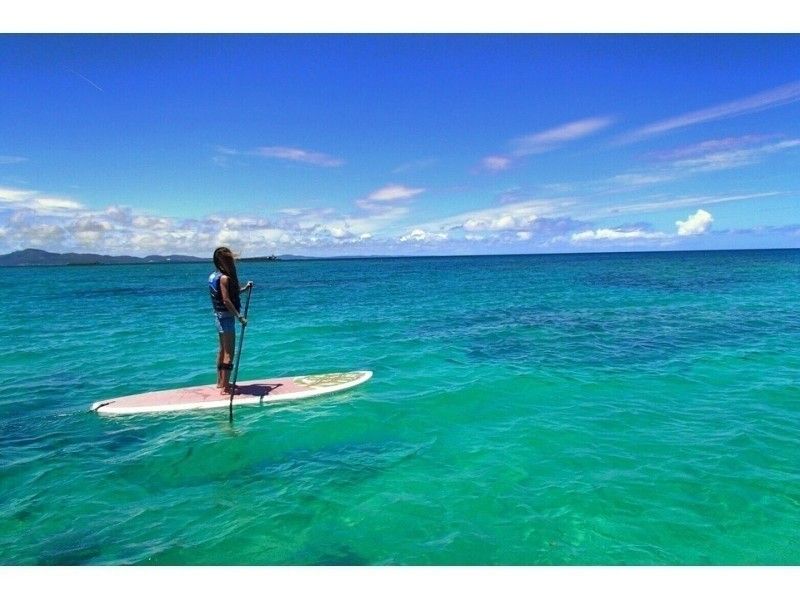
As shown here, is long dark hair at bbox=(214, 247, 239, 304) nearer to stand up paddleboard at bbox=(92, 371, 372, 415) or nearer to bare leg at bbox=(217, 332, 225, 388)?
bare leg at bbox=(217, 332, 225, 388)

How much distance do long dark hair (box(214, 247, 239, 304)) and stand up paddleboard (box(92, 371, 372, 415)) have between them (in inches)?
96.3

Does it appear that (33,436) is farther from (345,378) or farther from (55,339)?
(55,339)

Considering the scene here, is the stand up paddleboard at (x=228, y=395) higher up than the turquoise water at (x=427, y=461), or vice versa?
the stand up paddleboard at (x=228, y=395)

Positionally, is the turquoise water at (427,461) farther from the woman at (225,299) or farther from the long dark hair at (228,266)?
the long dark hair at (228,266)

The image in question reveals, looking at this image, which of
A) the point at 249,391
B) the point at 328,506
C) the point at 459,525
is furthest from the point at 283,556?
the point at 249,391

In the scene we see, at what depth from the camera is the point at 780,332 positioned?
19.5m

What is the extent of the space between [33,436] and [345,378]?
677 cm

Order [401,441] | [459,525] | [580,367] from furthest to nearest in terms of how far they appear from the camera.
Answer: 1. [580,367]
2. [401,441]
3. [459,525]

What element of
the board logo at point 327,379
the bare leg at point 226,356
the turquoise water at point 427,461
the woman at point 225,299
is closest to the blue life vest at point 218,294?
the woman at point 225,299

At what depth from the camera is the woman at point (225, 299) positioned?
32.9 feet

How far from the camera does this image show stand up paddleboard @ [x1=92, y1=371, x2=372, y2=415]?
10672 millimetres

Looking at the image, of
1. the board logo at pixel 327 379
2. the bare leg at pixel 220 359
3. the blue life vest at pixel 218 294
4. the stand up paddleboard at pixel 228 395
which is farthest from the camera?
the board logo at pixel 327 379

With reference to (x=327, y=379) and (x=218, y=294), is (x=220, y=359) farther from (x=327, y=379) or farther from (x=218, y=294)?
(x=327, y=379)

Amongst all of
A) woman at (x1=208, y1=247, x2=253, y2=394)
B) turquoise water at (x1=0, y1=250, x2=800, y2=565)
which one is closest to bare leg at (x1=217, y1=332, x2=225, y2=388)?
woman at (x1=208, y1=247, x2=253, y2=394)
